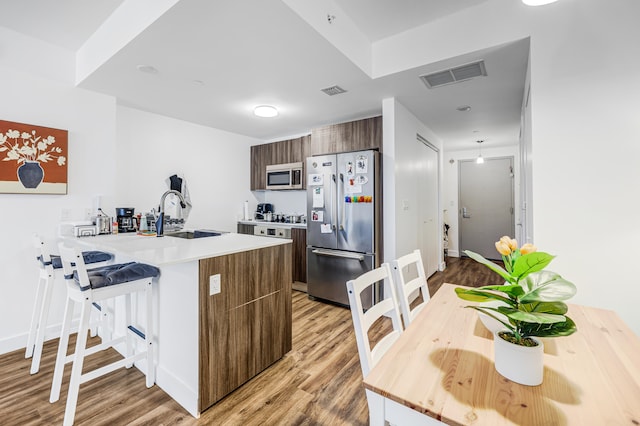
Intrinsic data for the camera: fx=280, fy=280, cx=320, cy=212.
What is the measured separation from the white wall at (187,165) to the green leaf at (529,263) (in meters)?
3.49

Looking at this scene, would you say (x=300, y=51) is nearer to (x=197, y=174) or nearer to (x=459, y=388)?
(x=459, y=388)

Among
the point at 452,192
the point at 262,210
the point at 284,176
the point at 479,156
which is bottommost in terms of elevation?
the point at 262,210

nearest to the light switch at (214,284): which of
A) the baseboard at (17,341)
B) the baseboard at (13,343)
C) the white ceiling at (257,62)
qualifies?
the baseboard at (17,341)

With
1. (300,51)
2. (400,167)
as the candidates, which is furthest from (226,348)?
(400,167)

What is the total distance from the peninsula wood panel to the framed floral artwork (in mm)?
2046

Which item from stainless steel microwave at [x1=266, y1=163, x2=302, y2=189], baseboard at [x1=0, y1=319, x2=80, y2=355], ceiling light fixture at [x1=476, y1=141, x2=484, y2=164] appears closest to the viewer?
baseboard at [x1=0, y1=319, x2=80, y2=355]

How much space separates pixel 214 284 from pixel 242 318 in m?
0.36

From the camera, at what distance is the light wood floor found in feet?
5.35

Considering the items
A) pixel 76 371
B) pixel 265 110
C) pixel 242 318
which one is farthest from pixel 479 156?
pixel 76 371

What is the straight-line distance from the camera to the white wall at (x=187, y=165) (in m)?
3.39

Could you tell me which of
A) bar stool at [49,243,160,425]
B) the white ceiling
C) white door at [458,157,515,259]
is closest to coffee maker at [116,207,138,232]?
bar stool at [49,243,160,425]

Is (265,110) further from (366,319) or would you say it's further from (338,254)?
(366,319)

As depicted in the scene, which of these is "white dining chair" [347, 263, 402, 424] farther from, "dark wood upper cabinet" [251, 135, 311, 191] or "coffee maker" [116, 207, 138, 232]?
"dark wood upper cabinet" [251, 135, 311, 191]

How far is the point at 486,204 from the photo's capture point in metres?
5.85
